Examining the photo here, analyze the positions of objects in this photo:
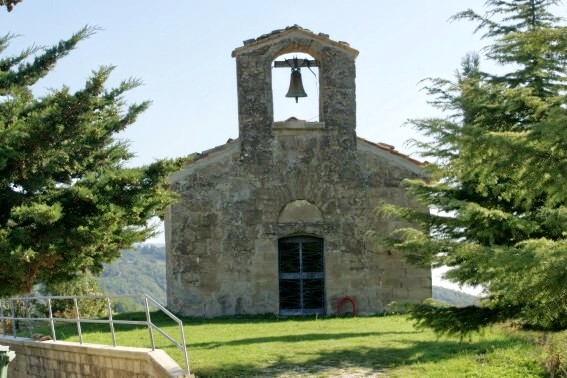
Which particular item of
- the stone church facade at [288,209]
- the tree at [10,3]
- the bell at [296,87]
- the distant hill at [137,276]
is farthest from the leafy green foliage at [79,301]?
the distant hill at [137,276]

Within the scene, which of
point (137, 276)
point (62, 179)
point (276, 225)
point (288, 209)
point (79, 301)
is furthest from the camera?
point (137, 276)

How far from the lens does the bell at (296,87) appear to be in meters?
20.7

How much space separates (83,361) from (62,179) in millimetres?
4856

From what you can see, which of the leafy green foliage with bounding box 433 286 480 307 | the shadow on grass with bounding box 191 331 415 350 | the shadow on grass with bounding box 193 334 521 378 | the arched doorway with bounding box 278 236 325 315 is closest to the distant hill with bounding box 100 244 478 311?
the leafy green foliage with bounding box 433 286 480 307

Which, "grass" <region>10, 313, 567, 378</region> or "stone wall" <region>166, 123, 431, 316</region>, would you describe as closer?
"grass" <region>10, 313, 567, 378</region>

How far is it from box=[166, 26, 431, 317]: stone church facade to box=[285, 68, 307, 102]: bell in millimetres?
533

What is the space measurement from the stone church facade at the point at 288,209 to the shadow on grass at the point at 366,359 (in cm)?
682

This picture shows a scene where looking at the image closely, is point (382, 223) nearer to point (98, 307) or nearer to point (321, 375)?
point (321, 375)

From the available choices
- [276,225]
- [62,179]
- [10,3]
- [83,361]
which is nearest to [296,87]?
[276,225]

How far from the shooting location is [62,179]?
17438 millimetres

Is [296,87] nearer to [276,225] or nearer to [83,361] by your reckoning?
[276,225]

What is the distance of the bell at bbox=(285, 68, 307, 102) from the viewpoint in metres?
20.7

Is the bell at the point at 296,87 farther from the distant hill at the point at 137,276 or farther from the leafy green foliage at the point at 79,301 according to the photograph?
the distant hill at the point at 137,276

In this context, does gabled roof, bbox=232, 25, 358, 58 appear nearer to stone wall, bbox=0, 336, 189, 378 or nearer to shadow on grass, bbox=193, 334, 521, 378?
stone wall, bbox=0, 336, 189, 378
